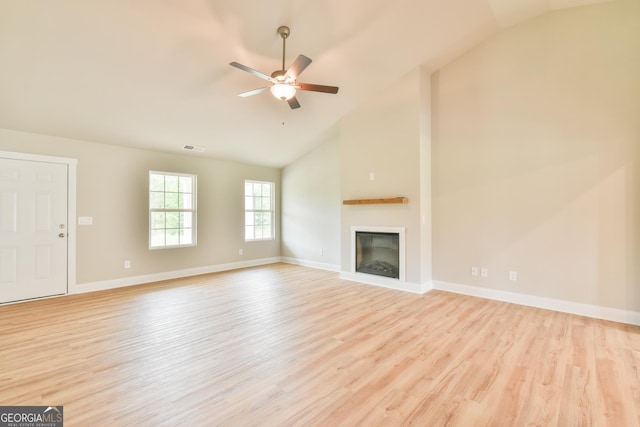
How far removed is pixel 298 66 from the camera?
2.79 meters

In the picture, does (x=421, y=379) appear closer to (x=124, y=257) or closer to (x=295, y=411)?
(x=295, y=411)

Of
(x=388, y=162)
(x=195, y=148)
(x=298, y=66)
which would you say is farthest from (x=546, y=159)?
(x=195, y=148)

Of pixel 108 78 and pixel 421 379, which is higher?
pixel 108 78

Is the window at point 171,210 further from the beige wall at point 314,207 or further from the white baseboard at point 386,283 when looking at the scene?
the white baseboard at point 386,283

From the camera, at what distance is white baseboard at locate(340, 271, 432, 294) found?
14.7 ft

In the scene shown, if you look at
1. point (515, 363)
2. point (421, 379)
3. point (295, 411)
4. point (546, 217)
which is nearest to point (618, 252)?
point (546, 217)

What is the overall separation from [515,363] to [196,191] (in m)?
5.67

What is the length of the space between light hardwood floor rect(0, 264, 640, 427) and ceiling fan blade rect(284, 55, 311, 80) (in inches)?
103

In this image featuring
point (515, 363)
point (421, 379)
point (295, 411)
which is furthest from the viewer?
point (515, 363)

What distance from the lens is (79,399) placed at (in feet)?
6.36

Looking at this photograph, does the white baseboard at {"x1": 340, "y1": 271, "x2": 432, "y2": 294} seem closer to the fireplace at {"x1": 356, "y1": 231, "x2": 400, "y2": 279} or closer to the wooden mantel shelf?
the fireplace at {"x1": 356, "y1": 231, "x2": 400, "y2": 279}
